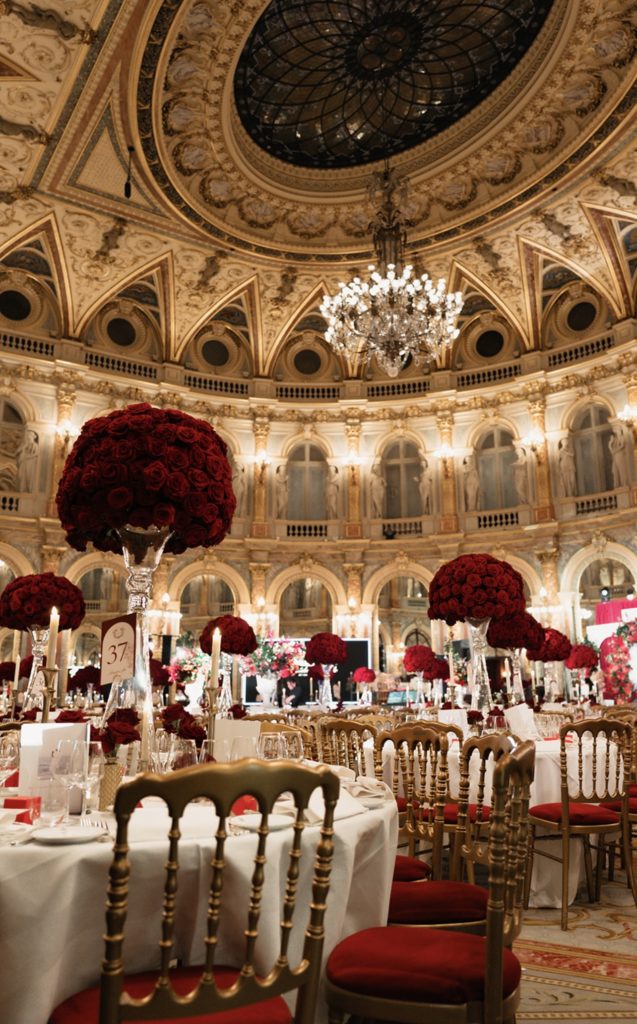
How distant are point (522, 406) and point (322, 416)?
4902 millimetres

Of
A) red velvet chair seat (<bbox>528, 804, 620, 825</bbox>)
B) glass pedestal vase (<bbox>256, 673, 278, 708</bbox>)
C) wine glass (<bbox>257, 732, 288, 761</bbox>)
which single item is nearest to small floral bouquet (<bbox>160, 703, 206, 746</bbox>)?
wine glass (<bbox>257, 732, 288, 761</bbox>)

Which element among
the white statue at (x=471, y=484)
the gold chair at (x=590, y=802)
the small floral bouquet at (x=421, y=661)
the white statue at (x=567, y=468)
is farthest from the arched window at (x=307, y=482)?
the gold chair at (x=590, y=802)

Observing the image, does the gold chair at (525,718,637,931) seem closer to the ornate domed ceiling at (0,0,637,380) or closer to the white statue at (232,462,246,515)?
the ornate domed ceiling at (0,0,637,380)

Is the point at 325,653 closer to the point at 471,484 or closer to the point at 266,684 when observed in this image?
the point at 266,684

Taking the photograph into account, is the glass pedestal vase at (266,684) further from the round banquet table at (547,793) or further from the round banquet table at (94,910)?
the round banquet table at (94,910)

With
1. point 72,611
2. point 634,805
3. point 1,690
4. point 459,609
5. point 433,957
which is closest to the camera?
point 433,957

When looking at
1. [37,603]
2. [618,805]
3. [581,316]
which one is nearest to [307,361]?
[581,316]

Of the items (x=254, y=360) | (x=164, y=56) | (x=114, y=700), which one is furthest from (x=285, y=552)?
(x=114, y=700)

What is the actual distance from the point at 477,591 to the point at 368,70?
12.0m

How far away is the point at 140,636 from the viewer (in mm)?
2902

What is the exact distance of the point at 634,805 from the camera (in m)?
5.23

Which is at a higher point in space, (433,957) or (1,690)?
(1,690)

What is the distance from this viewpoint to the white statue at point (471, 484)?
59.7 feet

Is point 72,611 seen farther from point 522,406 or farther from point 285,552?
point 522,406
